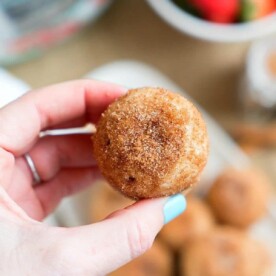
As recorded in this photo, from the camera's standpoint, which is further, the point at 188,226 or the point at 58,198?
the point at 188,226

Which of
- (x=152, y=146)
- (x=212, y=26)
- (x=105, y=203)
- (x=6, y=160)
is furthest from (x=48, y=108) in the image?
(x=212, y=26)

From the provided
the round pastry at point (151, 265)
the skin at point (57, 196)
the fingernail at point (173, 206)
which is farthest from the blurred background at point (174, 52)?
the fingernail at point (173, 206)

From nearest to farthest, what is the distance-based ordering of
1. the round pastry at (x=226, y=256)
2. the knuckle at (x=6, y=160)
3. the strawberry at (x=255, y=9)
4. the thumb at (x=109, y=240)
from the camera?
1. the thumb at (x=109, y=240)
2. the knuckle at (x=6, y=160)
3. the round pastry at (x=226, y=256)
4. the strawberry at (x=255, y=9)

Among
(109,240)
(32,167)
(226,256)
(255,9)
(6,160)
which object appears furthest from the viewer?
(255,9)

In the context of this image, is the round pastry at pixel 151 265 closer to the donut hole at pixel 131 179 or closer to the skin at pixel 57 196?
the skin at pixel 57 196

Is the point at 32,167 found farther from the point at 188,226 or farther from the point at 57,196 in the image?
the point at 188,226

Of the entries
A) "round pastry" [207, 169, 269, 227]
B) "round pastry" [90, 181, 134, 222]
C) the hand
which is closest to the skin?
the hand
